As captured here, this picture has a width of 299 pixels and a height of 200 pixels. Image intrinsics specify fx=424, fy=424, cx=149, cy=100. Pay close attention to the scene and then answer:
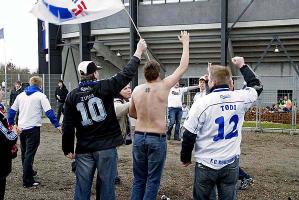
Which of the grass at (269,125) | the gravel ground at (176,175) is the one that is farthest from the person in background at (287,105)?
the gravel ground at (176,175)

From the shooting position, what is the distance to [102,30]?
23.0 m

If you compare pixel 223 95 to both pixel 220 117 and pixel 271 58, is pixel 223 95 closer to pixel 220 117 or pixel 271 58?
pixel 220 117

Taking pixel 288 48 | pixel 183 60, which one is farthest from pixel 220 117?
pixel 288 48

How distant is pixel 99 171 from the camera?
193 inches

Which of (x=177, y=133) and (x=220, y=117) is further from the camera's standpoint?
(x=177, y=133)

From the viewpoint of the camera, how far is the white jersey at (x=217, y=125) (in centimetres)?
431

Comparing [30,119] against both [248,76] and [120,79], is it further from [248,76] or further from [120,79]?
[248,76]

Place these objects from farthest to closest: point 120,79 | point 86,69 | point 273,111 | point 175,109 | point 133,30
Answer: point 133,30 → point 273,111 → point 175,109 → point 86,69 → point 120,79

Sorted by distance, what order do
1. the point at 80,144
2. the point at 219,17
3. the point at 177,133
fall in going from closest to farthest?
1. the point at 80,144
2. the point at 177,133
3. the point at 219,17

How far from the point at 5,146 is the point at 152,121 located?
1.92 metres

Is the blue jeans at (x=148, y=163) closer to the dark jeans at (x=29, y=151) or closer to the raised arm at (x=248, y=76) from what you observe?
the raised arm at (x=248, y=76)

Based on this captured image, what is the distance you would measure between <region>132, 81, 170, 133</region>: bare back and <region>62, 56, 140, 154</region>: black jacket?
554 millimetres

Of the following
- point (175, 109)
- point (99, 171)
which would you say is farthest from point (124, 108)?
point (175, 109)

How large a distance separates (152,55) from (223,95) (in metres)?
19.9
